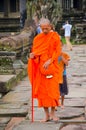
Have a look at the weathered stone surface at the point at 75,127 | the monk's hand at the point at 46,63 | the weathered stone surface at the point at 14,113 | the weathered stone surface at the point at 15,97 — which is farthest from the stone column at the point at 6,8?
the weathered stone surface at the point at 75,127

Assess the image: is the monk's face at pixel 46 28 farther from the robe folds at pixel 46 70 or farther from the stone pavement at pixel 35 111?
the stone pavement at pixel 35 111

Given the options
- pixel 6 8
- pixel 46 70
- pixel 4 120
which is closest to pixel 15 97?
pixel 4 120

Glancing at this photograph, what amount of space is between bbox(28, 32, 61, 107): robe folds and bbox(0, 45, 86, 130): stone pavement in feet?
1.20

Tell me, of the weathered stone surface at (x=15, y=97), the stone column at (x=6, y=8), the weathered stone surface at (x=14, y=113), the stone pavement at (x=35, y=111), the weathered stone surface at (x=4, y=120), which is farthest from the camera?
the stone column at (x=6, y=8)

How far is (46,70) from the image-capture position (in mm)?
6645

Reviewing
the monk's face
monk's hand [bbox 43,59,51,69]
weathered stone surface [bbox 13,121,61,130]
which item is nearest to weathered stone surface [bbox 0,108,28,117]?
weathered stone surface [bbox 13,121,61,130]

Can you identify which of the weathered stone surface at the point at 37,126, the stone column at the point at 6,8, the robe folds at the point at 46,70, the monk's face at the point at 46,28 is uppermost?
the monk's face at the point at 46,28

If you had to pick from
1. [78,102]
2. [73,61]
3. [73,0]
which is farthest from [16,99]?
[73,0]

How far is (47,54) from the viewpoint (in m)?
6.70

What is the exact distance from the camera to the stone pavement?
652 cm

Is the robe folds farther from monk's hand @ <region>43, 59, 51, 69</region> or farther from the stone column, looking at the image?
the stone column

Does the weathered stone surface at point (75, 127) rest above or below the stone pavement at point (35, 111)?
above

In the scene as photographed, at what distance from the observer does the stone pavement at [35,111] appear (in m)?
6.52

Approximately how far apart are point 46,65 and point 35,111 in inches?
48.2
